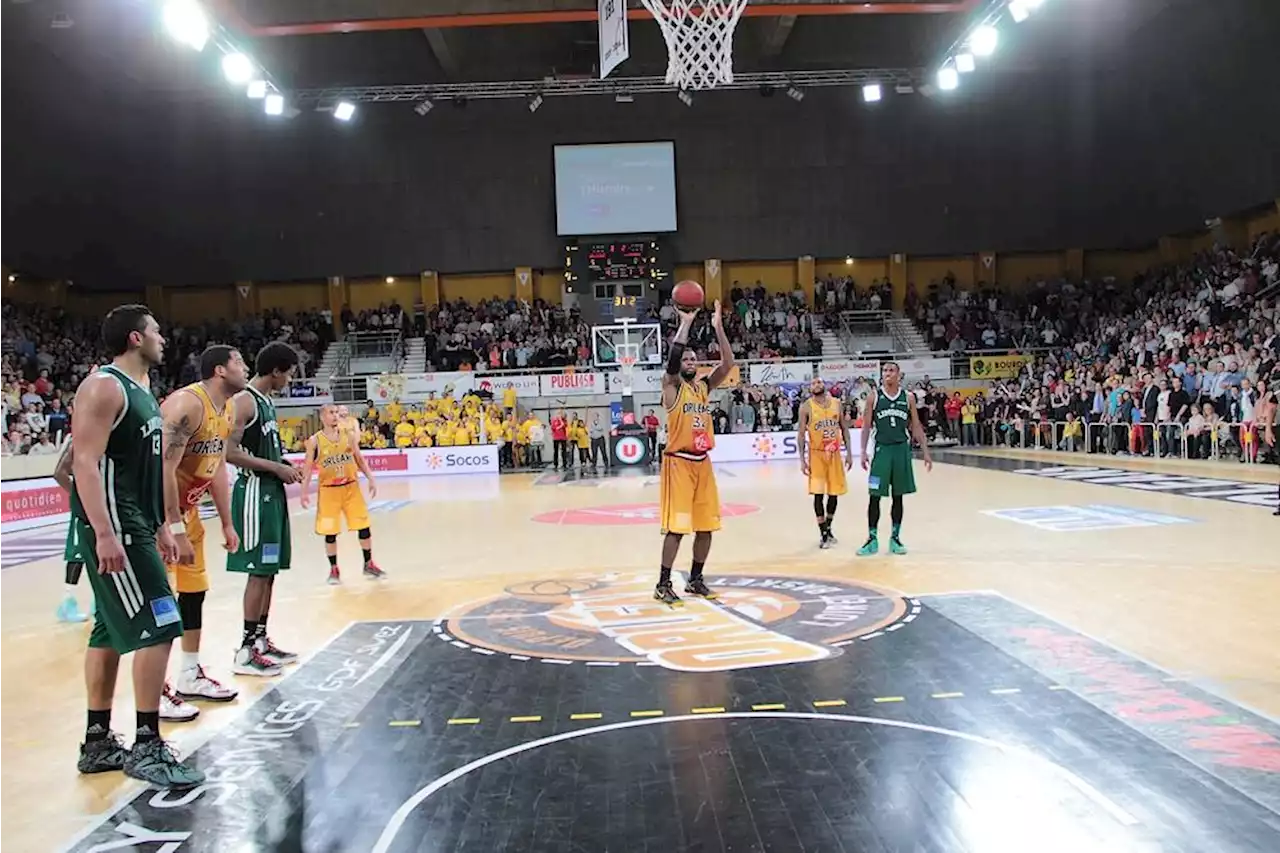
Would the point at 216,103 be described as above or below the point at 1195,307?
above

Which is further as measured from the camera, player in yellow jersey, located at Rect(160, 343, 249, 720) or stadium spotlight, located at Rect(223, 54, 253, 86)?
stadium spotlight, located at Rect(223, 54, 253, 86)

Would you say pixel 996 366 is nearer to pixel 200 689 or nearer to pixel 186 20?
pixel 186 20

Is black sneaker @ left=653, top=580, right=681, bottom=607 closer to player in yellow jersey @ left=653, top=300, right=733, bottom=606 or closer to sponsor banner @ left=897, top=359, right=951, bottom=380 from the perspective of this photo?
player in yellow jersey @ left=653, top=300, right=733, bottom=606

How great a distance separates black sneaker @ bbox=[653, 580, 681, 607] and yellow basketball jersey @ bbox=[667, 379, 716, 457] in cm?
99

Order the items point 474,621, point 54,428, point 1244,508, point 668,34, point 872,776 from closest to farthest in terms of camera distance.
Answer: point 872,776, point 474,621, point 1244,508, point 668,34, point 54,428

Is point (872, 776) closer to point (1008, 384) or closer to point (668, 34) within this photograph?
point (668, 34)

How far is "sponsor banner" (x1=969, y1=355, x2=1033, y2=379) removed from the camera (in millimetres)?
29375

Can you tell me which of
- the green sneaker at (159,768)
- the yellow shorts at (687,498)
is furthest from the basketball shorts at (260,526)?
the yellow shorts at (687,498)

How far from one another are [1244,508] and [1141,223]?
76.0 ft

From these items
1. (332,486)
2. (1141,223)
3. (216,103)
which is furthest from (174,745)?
(1141,223)

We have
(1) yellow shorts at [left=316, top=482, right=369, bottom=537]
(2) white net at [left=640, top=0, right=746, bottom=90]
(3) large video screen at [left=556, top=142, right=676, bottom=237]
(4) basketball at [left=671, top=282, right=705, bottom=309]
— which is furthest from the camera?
(3) large video screen at [left=556, top=142, right=676, bottom=237]

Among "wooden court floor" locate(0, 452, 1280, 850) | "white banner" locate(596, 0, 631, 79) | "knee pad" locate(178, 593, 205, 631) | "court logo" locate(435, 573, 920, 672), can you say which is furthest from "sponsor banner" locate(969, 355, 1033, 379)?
"knee pad" locate(178, 593, 205, 631)

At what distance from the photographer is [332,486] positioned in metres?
8.73

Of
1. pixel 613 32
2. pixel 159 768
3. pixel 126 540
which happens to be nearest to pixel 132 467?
pixel 126 540
